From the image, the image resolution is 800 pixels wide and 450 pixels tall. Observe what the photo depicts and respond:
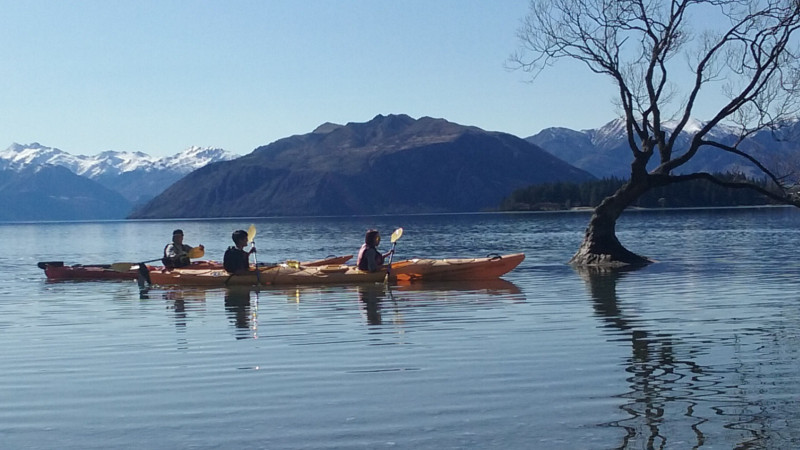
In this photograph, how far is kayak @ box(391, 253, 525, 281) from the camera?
3441 centimetres

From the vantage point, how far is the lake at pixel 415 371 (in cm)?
1135

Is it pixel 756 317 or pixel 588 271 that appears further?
pixel 588 271

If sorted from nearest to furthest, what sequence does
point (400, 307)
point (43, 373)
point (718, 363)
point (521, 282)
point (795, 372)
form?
point (795, 372) < point (718, 363) < point (43, 373) < point (400, 307) < point (521, 282)

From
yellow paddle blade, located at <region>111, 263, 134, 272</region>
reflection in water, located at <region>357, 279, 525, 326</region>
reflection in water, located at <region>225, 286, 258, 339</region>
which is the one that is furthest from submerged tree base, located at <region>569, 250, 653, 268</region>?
yellow paddle blade, located at <region>111, 263, 134, 272</region>

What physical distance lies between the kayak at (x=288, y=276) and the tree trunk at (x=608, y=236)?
11647mm

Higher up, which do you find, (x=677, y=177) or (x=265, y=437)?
(x=677, y=177)

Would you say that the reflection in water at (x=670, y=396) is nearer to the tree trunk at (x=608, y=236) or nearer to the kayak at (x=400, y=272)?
the kayak at (x=400, y=272)

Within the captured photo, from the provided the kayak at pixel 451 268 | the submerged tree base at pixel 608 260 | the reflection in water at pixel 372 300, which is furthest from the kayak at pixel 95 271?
the submerged tree base at pixel 608 260

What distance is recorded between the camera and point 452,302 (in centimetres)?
2744

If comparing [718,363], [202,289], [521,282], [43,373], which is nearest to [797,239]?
[521,282]

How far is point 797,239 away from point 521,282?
1437 inches

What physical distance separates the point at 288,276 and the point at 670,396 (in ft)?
75.4

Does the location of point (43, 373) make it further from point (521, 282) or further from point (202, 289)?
point (521, 282)

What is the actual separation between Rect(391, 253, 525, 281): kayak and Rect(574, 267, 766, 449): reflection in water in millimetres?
15050
